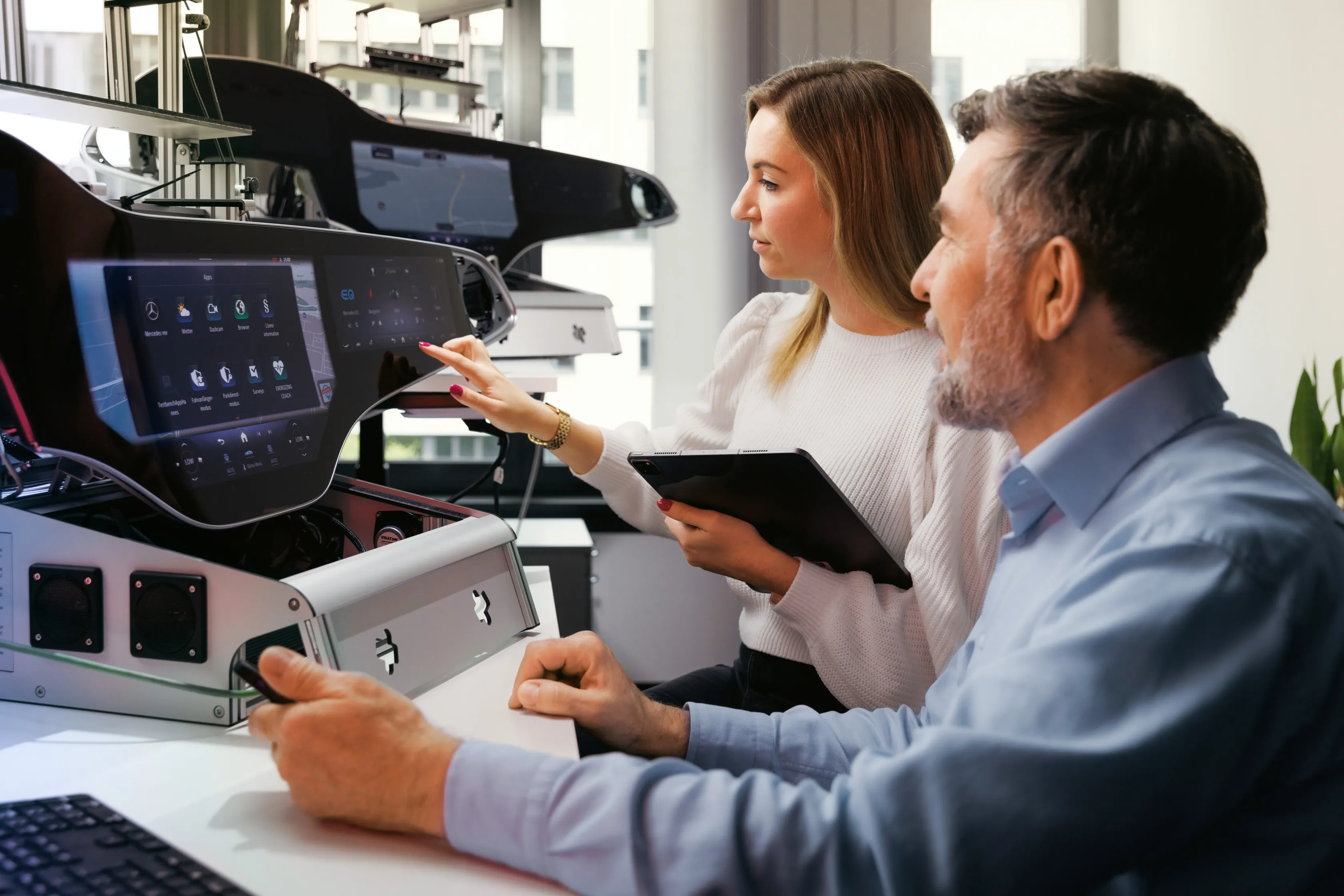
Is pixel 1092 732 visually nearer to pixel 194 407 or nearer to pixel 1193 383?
pixel 1193 383

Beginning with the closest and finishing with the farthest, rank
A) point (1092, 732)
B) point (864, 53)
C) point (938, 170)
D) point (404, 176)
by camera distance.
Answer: point (1092, 732) < point (938, 170) < point (404, 176) < point (864, 53)

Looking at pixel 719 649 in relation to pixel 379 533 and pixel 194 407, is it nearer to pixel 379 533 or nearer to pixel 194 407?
pixel 379 533

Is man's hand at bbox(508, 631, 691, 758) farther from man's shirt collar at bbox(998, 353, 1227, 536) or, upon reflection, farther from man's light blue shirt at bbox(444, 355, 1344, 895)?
man's shirt collar at bbox(998, 353, 1227, 536)

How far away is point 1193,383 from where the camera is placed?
701 millimetres

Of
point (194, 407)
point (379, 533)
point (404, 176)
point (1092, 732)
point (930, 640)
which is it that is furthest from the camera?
point (404, 176)

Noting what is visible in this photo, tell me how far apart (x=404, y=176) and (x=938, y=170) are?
981 mm

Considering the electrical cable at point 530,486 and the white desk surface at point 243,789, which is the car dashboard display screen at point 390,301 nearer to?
the white desk surface at point 243,789

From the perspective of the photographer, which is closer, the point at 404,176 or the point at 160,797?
the point at 160,797

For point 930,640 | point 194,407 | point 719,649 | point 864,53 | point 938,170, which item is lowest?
point 719,649

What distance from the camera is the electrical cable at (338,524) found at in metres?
0.98

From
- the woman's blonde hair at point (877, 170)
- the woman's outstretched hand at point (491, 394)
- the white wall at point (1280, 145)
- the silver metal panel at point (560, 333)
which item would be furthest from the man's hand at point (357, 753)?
the white wall at point (1280, 145)

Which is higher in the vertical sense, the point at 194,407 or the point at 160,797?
the point at 194,407

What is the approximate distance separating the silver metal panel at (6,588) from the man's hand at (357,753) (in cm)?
31

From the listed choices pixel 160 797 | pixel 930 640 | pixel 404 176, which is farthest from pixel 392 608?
pixel 404 176
